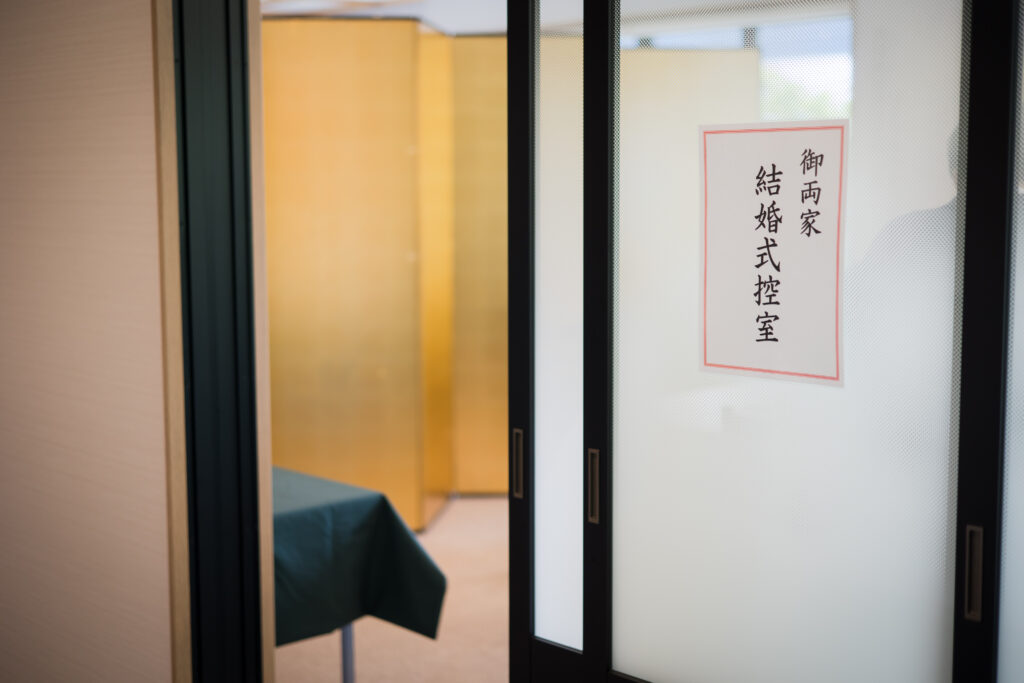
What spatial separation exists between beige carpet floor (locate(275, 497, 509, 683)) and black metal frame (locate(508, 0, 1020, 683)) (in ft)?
4.87

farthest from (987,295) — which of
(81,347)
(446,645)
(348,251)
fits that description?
(348,251)

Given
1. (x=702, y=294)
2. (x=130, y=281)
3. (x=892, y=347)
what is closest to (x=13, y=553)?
(x=130, y=281)

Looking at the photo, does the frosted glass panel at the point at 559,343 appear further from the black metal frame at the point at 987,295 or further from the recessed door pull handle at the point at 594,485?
the black metal frame at the point at 987,295

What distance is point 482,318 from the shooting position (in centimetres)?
498

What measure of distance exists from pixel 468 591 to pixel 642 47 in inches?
112

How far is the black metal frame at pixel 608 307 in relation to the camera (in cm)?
115

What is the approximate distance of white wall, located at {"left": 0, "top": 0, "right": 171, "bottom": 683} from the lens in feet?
6.33

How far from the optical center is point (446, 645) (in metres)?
3.31

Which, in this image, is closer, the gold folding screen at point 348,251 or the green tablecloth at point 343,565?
the green tablecloth at point 343,565

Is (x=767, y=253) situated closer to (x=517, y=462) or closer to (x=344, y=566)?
(x=517, y=462)

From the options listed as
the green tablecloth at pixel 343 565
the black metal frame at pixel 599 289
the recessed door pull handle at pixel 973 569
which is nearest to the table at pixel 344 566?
the green tablecloth at pixel 343 565

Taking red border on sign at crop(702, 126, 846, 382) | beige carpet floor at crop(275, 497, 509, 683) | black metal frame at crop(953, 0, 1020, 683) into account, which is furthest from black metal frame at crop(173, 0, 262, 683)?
black metal frame at crop(953, 0, 1020, 683)

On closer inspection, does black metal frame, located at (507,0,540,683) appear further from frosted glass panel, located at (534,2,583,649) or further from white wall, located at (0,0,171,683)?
white wall, located at (0,0,171,683)

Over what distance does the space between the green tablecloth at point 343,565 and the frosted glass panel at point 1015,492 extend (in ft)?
5.63
